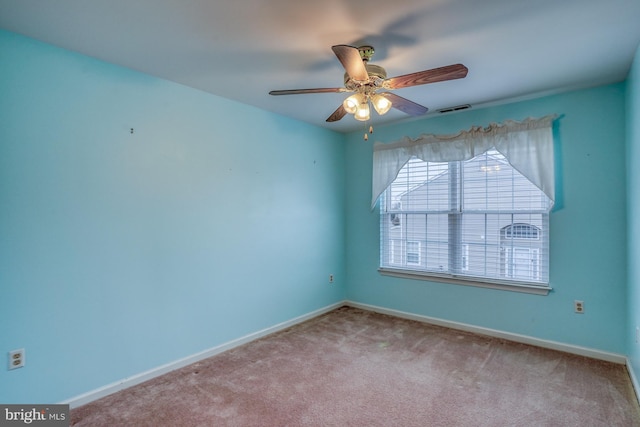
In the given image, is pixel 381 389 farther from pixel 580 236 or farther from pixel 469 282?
pixel 580 236

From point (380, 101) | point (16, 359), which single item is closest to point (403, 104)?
point (380, 101)

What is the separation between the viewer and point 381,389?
246 centimetres

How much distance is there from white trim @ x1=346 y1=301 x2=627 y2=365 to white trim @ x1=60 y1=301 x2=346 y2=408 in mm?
1148

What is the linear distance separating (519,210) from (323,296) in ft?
8.05

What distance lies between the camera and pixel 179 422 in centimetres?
208

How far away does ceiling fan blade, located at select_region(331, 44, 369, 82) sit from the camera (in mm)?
1664

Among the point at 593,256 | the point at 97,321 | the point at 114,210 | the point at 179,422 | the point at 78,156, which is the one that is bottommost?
the point at 179,422

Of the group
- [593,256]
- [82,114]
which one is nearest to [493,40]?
[593,256]

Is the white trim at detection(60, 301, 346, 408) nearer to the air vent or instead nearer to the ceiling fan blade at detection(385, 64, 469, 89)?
the ceiling fan blade at detection(385, 64, 469, 89)

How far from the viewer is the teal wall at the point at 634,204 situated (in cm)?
229

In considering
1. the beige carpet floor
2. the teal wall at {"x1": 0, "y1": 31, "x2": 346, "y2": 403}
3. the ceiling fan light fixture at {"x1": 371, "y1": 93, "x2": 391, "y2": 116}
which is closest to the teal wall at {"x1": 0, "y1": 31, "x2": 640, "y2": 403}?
the teal wall at {"x1": 0, "y1": 31, "x2": 346, "y2": 403}

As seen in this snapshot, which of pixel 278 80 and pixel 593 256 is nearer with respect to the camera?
pixel 278 80

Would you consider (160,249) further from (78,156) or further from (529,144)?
(529,144)

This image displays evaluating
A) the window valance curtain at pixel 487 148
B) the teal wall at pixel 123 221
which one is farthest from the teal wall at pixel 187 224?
the window valance curtain at pixel 487 148
